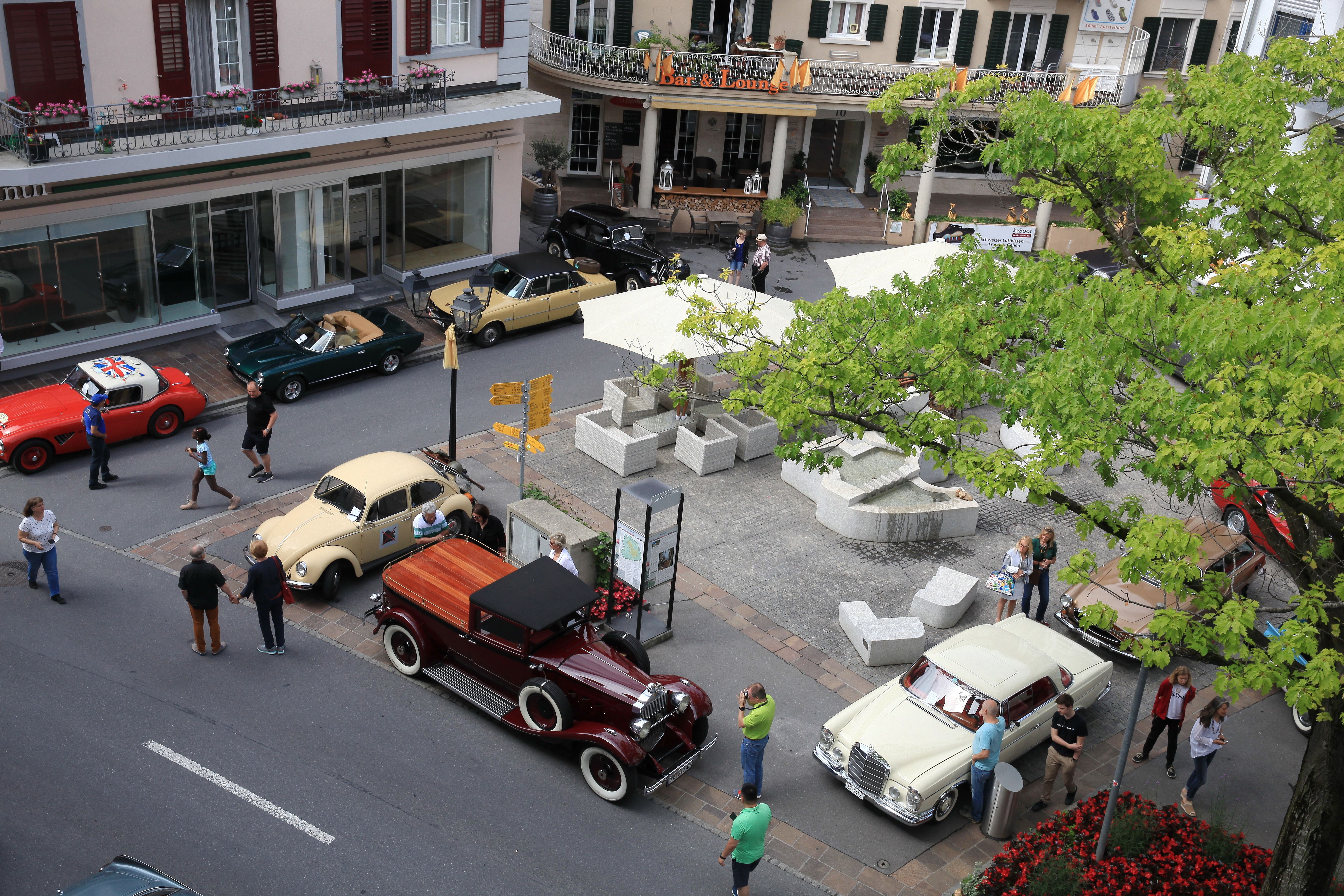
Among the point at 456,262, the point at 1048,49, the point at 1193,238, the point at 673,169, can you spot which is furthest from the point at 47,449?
the point at 1048,49

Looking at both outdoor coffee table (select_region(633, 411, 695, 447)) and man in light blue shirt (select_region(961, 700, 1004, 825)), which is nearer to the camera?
man in light blue shirt (select_region(961, 700, 1004, 825))

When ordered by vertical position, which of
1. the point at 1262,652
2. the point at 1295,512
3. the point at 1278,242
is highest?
the point at 1278,242

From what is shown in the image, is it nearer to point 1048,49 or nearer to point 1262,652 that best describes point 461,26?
point 1048,49

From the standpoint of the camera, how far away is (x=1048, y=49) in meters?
33.7

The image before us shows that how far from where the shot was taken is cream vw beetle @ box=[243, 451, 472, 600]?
15531 mm

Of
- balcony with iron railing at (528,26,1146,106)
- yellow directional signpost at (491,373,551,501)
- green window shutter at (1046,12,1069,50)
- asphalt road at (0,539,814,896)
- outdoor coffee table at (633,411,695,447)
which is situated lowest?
asphalt road at (0,539,814,896)

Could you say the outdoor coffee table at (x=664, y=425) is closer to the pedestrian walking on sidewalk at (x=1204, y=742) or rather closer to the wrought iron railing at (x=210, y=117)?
the wrought iron railing at (x=210, y=117)

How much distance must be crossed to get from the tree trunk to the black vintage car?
18.1 meters

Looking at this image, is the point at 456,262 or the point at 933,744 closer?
the point at 933,744

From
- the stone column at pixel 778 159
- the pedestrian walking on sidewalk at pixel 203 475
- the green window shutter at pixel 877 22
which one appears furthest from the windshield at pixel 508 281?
the green window shutter at pixel 877 22

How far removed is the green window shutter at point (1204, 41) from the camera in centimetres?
3538

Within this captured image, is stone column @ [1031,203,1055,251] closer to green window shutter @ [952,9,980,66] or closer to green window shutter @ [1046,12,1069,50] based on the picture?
green window shutter @ [1046,12,1069,50]

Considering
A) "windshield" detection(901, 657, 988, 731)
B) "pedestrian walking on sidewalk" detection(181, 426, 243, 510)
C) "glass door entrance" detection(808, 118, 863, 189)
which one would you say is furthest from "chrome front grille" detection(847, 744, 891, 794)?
"glass door entrance" detection(808, 118, 863, 189)

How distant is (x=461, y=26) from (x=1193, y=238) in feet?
59.1
